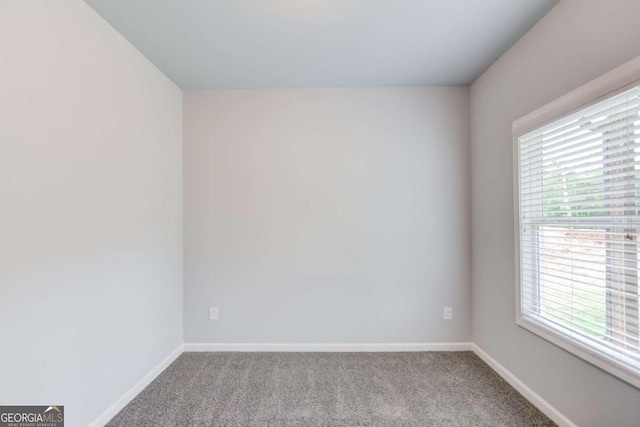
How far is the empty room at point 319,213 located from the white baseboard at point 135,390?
0.07 feet

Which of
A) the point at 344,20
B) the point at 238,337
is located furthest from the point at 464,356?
the point at 344,20

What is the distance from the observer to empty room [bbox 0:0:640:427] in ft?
4.39

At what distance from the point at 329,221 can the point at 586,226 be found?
5.91ft

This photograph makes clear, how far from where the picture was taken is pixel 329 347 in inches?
104

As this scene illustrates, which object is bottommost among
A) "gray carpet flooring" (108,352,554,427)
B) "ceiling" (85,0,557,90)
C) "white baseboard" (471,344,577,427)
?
"gray carpet flooring" (108,352,554,427)

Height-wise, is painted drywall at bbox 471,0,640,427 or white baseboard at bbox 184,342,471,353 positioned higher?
painted drywall at bbox 471,0,640,427

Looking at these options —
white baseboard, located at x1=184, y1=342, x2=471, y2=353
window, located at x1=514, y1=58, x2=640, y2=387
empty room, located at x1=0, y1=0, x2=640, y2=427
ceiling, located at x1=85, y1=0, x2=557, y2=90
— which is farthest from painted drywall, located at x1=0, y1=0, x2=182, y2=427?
window, located at x1=514, y1=58, x2=640, y2=387

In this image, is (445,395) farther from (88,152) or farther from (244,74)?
(244,74)

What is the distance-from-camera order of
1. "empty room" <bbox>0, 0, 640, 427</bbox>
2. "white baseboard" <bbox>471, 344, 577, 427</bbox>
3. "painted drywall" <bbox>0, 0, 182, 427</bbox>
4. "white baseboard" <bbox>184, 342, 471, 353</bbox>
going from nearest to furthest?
1. "painted drywall" <bbox>0, 0, 182, 427</bbox>
2. "empty room" <bbox>0, 0, 640, 427</bbox>
3. "white baseboard" <bbox>471, 344, 577, 427</bbox>
4. "white baseboard" <bbox>184, 342, 471, 353</bbox>

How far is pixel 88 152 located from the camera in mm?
1630

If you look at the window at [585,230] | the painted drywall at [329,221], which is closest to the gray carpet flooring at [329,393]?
the painted drywall at [329,221]

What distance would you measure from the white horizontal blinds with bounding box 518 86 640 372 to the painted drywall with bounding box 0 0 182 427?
9.18 ft

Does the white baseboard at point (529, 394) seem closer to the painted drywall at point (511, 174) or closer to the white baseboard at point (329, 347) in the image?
the painted drywall at point (511, 174)

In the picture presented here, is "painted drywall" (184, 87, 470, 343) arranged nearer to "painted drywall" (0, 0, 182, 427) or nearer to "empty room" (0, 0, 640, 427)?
"empty room" (0, 0, 640, 427)
